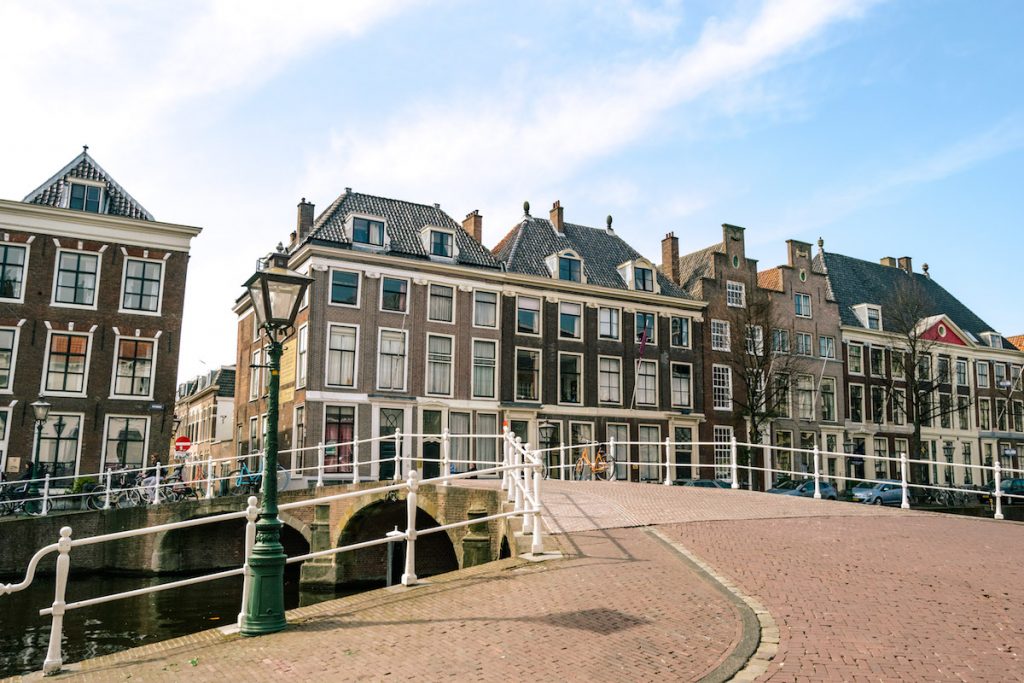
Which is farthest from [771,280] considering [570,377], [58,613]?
[58,613]

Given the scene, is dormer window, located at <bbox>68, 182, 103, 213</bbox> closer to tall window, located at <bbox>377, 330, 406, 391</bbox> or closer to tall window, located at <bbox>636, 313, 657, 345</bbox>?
tall window, located at <bbox>377, 330, 406, 391</bbox>

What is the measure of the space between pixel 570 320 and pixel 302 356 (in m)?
12.1

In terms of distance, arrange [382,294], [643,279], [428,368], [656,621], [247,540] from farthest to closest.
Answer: [643,279] < [428,368] < [382,294] < [247,540] < [656,621]

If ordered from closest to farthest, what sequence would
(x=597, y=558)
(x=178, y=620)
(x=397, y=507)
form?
(x=597, y=558) < (x=178, y=620) < (x=397, y=507)

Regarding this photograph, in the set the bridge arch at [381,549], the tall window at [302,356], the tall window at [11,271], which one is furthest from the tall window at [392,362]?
the tall window at [11,271]

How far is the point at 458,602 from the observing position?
8.68m

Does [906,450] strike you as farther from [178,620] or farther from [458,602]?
[458,602]

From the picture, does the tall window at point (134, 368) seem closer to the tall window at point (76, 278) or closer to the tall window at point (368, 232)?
the tall window at point (76, 278)

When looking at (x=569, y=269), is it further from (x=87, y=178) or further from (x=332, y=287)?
(x=87, y=178)

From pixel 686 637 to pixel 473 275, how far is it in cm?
2807

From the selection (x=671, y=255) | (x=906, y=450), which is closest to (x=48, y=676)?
(x=671, y=255)

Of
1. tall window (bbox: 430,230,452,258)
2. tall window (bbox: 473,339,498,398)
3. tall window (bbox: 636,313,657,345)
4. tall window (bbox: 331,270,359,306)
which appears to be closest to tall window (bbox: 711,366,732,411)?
tall window (bbox: 636,313,657,345)

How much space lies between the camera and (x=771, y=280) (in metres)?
45.5

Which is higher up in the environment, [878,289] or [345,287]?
[878,289]
